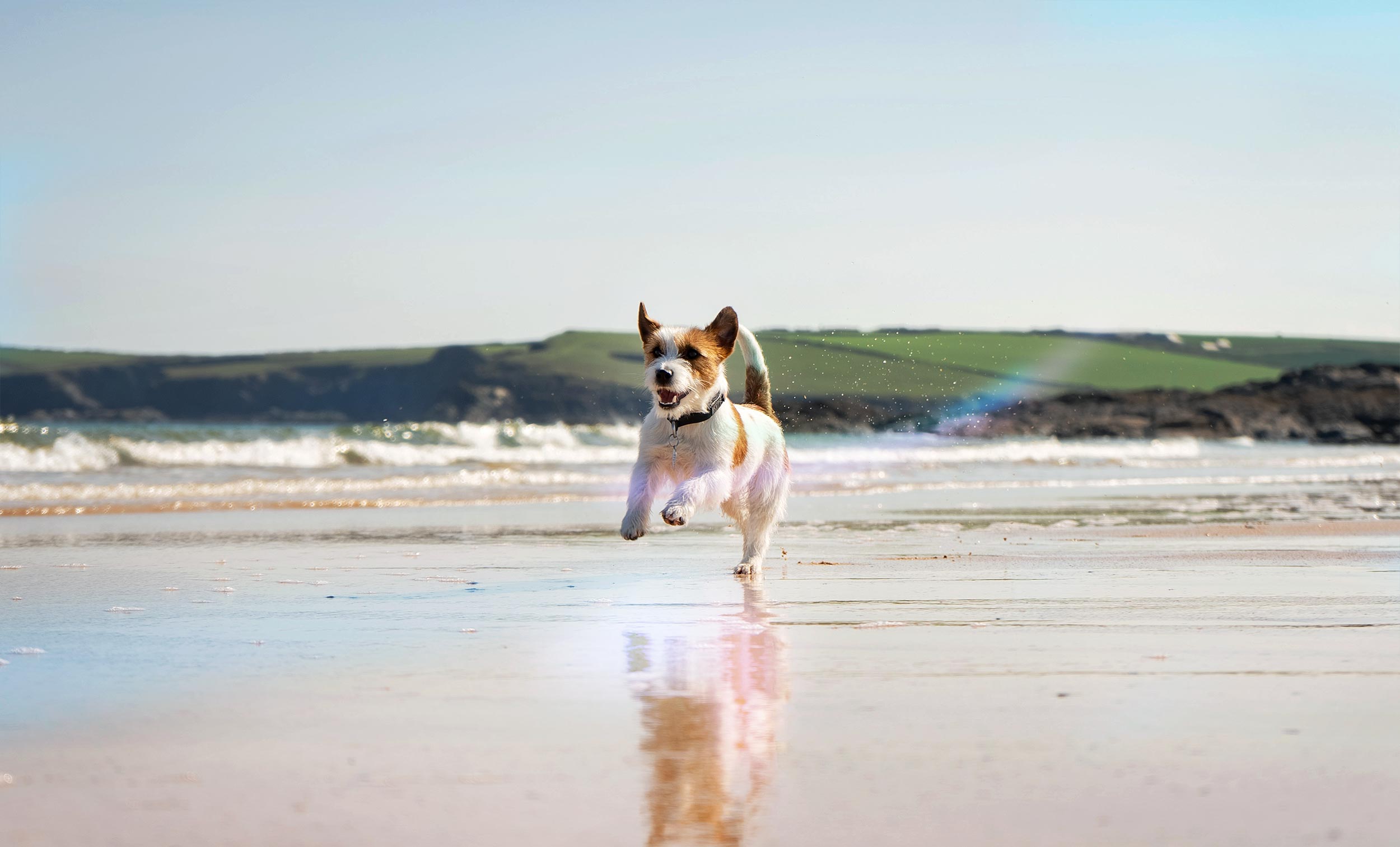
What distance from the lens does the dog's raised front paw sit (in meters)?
7.22

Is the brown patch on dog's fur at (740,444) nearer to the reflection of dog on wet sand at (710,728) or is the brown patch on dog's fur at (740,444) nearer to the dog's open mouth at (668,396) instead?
the dog's open mouth at (668,396)

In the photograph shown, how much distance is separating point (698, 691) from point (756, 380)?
490cm

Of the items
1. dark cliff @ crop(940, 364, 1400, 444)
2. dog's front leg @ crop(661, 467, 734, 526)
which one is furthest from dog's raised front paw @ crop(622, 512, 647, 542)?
dark cliff @ crop(940, 364, 1400, 444)

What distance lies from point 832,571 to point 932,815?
16.5ft

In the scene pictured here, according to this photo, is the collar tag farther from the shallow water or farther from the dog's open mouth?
the shallow water

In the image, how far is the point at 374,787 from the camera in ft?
9.75

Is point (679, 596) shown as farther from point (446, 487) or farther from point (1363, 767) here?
point (446, 487)

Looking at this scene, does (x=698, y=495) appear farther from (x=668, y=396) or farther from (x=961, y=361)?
(x=961, y=361)

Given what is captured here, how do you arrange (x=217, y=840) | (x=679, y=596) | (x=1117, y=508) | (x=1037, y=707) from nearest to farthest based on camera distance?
1. (x=217, y=840)
2. (x=1037, y=707)
3. (x=679, y=596)
4. (x=1117, y=508)

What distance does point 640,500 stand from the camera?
734 centimetres

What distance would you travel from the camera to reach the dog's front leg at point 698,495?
6.84 m

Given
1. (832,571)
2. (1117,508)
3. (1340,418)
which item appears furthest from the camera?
(1340,418)

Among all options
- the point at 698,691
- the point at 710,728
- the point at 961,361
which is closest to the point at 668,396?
the point at 698,691

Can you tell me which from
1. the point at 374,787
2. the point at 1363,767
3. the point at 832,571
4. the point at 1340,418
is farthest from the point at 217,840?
the point at 1340,418
